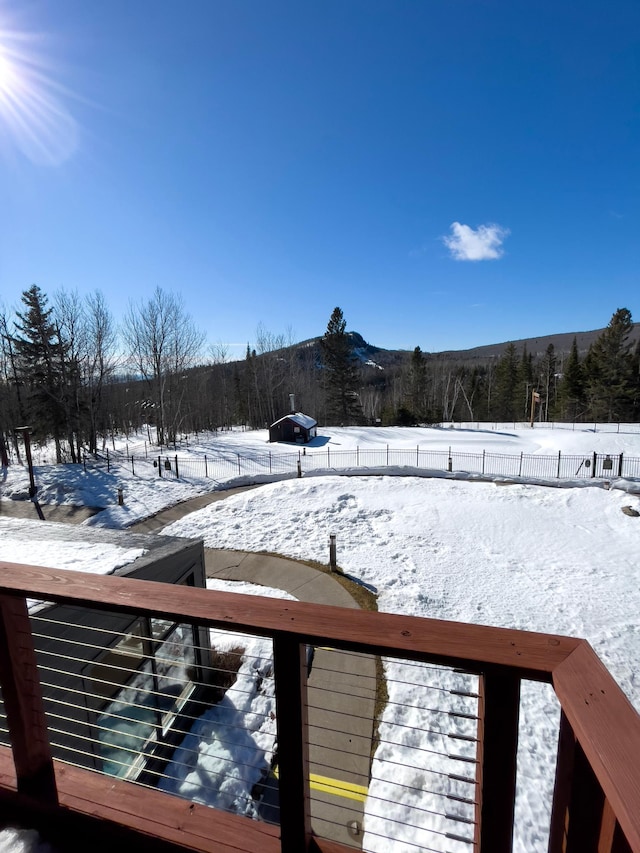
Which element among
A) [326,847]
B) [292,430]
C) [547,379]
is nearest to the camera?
[326,847]

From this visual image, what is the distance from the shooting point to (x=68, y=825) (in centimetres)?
149

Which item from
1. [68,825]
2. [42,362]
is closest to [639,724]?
[68,825]

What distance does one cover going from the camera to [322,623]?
3.53 ft

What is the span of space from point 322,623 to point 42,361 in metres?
28.9

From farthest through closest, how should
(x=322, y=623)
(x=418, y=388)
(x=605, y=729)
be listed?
(x=418, y=388) < (x=322, y=623) < (x=605, y=729)

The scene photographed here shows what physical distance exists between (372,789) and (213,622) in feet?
16.1

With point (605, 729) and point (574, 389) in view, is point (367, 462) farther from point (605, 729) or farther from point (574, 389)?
point (574, 389)

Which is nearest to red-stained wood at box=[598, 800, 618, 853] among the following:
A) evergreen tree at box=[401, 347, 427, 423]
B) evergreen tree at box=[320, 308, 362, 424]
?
evergreen tree at box=[320, 308, 362, 424]

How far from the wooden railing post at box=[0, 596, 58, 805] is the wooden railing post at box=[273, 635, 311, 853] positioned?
0.94 meters

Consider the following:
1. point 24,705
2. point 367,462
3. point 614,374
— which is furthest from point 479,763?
point 614,374

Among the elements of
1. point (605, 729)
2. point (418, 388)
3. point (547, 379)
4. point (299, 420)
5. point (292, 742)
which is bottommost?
point (299, 420)

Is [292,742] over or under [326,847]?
over

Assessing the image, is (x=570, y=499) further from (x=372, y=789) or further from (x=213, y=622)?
(x=213, y=622)

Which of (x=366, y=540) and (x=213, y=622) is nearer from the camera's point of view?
Result: (x=213, y=622)
